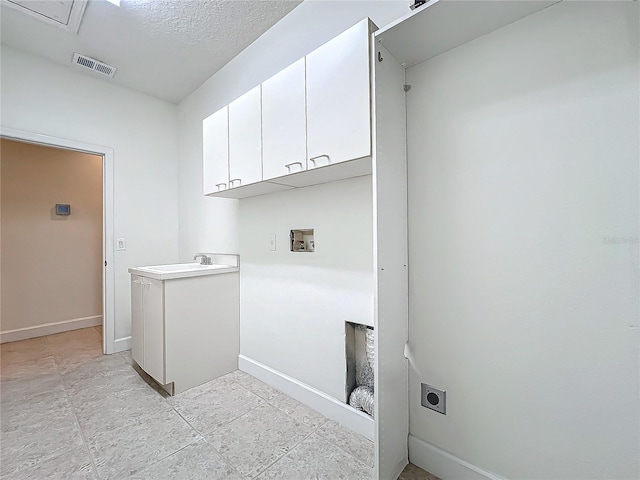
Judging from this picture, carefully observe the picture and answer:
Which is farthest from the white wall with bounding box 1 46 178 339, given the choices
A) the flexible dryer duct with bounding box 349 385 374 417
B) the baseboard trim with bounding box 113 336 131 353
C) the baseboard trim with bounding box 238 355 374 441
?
the flexible dryer duct with bounding box 349 385 374 417

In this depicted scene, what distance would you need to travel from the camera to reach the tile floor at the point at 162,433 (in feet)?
→ 4.27

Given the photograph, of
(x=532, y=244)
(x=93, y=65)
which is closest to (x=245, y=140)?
(x=532, y=244)

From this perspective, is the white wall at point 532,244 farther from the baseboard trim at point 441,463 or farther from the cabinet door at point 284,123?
the cabinet door at point 284,123

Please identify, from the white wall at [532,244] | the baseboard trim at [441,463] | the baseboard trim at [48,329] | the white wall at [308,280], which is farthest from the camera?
the baseboard trim at [48,329]

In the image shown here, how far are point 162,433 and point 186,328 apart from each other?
0.65 meters

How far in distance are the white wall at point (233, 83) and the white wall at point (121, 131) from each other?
159mm

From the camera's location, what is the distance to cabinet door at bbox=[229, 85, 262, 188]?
67.8 inches

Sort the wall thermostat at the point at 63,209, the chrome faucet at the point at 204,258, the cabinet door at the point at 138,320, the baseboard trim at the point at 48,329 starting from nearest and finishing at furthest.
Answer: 1. the cabinet door at the point at 138,320
2. the chrome faucet at the point at 204,258
3. the baseboard trim at the point at 48,329
4. the wall thermostat at the point at 63,209

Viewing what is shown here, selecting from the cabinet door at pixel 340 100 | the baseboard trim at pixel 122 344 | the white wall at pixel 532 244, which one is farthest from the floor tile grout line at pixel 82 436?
the cabinet door at pixel 340 100

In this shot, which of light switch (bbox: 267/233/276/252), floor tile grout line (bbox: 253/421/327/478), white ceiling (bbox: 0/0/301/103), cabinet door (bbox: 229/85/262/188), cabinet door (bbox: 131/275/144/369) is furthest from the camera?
cabinet door (bbox: 131/275/144/369)

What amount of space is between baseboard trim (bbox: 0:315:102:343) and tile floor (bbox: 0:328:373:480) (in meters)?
1.14

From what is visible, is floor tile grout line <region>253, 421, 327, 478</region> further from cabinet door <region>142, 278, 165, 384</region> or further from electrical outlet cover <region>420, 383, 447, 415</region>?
cabinet door <region>142, 278, 165, 384</region>

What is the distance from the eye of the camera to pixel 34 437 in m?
1.53

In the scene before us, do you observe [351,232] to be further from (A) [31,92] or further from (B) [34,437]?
(A) [31,92]
